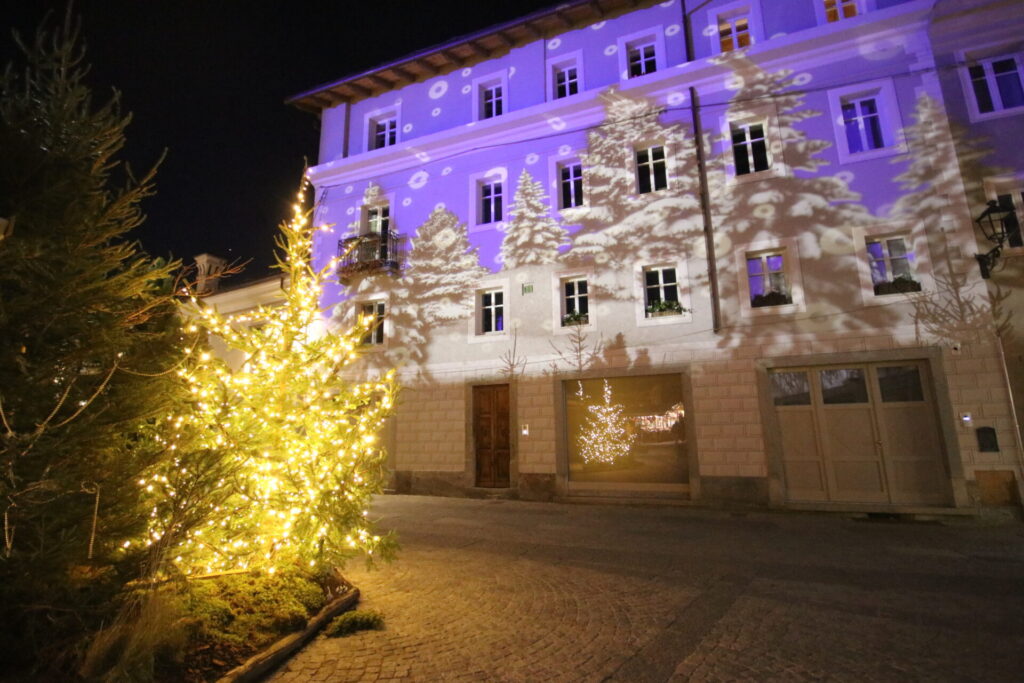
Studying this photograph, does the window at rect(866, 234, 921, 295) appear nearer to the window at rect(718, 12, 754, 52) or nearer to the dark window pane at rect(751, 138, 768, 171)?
the dark window pane at rect(751, 138, 768, 171)

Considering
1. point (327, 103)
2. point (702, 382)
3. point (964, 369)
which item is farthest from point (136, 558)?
point (327, 103)

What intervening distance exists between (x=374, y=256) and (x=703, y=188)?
9.94 m

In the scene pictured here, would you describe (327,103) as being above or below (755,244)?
above

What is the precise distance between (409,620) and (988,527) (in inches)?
406

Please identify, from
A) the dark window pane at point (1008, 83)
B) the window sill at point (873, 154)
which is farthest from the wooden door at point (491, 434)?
the dark window pane at point (1008, 83)

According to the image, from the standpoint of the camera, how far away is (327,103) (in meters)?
18.6

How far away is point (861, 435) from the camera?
10.7m

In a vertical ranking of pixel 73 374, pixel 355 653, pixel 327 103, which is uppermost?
pixel 327 103

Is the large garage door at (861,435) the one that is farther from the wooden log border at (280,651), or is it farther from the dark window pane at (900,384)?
the wooden log border at (280,651)

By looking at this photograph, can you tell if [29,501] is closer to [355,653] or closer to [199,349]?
[199,349]

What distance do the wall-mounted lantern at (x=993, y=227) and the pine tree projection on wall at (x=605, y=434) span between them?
309 inches

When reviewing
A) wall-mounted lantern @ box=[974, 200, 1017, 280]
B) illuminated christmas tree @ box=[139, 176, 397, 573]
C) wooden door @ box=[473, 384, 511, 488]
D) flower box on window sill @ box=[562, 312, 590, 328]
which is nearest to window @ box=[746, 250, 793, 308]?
wall-mounted lantern @ box=[974, 200, 1017, 280]

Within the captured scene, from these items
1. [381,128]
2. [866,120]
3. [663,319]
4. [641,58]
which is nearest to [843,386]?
[663,319]

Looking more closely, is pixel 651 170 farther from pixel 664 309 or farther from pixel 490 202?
pixel 490 202
